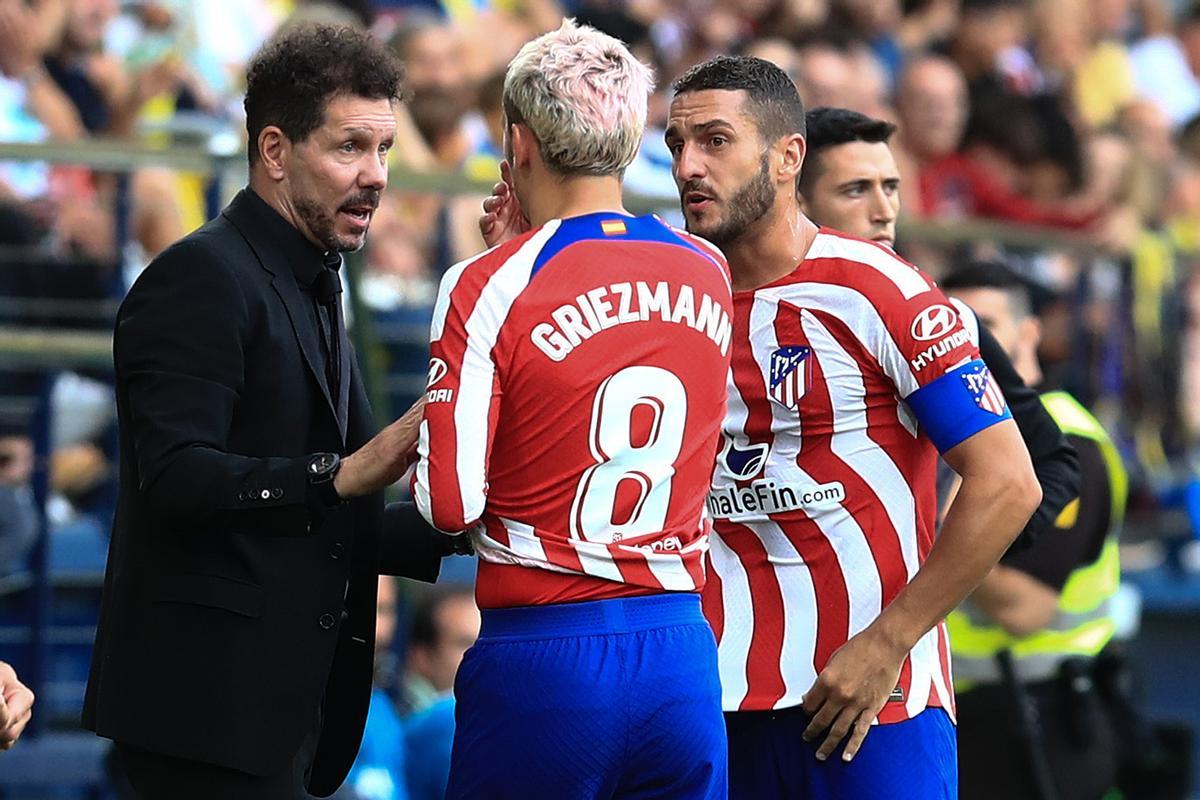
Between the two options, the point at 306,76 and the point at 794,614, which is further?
the point at 794,614

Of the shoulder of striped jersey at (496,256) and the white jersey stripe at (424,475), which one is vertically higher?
the shoulder of striped jersey at (496,256)

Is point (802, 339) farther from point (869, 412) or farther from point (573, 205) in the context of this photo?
point (573, 205)

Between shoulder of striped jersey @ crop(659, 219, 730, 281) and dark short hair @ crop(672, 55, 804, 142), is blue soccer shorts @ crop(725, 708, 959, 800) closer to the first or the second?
shoulder of striped jersey @ crop(659, 219, 730, 281)

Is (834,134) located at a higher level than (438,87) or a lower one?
lower

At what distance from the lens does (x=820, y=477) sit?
4.36 metres

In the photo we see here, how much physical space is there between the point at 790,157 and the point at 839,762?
1.30 m

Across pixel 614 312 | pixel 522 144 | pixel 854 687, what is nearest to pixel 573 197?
pixel 522 144

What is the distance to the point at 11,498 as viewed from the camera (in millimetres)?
6984

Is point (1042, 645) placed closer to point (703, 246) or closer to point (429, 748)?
point (429, 748)

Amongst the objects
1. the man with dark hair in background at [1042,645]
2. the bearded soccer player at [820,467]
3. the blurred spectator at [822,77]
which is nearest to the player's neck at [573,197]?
the bearded soccer player at [820,467]

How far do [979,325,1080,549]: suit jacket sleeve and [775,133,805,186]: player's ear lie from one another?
808mm

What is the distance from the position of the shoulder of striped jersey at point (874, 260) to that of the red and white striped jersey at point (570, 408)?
573mm

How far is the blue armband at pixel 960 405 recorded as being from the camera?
4.13m

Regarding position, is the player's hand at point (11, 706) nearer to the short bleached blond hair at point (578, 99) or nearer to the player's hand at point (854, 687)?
the short bleached blond hair at point (578, 99)
